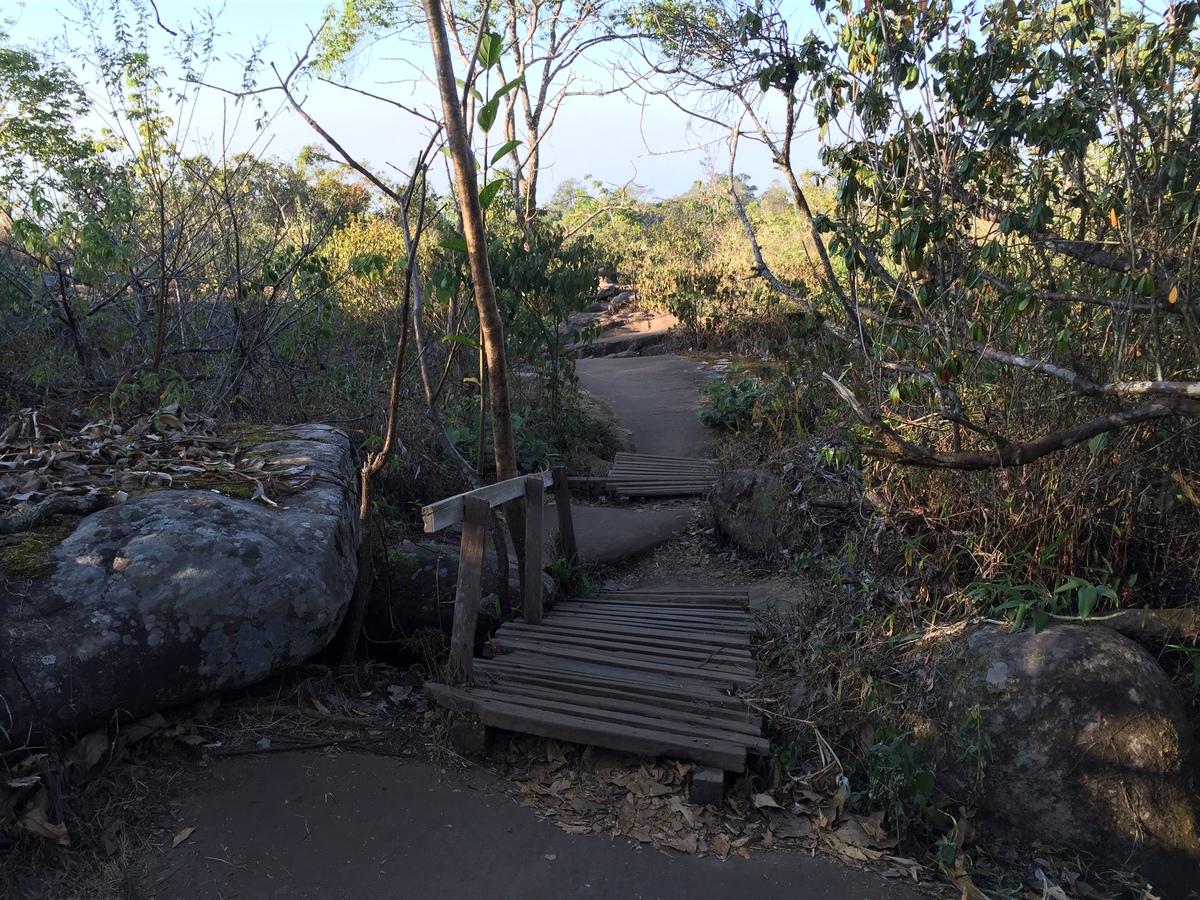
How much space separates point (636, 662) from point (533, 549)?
84cm

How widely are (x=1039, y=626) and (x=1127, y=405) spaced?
3.67 ft

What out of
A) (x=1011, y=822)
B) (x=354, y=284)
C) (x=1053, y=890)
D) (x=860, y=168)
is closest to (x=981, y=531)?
(x=1011, y=822)

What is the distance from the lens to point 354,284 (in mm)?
11133

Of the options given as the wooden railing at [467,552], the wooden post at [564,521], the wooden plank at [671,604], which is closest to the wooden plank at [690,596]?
the wooden plank at [671,604]

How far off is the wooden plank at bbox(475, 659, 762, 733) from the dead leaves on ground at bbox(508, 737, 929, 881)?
0.28 metres

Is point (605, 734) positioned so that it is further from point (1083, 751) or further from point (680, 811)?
point (1083, 751)

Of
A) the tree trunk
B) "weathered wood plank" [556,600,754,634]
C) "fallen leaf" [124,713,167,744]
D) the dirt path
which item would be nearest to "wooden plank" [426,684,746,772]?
"fallen leaf" [124,713,167,744]

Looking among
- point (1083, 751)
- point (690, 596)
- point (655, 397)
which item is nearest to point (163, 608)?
point (690, 596)

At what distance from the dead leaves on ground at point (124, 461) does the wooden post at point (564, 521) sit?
1.67 meters

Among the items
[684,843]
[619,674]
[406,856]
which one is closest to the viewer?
[406,856]

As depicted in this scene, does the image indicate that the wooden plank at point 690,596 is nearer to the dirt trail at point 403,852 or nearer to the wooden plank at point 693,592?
the wooden plank at point 693,592

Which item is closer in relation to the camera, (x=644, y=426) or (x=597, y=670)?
(x=597, y=670)

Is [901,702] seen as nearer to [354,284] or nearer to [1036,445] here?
[1036,445]

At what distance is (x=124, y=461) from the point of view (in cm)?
411
